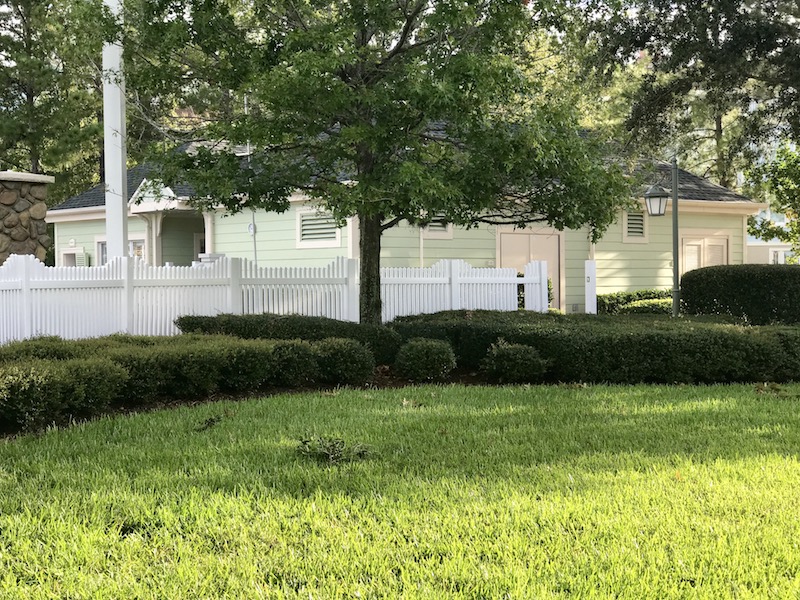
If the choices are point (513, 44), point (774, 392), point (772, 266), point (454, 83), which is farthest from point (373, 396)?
point (772, 266)

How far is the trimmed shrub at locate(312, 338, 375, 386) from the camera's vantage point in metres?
8.24

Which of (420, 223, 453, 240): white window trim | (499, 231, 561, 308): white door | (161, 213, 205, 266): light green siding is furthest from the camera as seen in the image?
(161, 213, 205, 266): light green siding

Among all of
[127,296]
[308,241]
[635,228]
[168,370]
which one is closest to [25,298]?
[127,296]

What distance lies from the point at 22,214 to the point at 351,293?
4595 millimetres

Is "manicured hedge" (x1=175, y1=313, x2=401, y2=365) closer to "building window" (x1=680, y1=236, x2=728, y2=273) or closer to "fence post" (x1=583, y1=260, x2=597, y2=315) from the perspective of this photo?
"fence post" (x1=583, y1=260, x2=597, y2=315)

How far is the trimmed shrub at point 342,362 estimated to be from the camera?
824cm

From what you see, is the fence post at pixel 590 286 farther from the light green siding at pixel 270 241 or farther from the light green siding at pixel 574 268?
the light green siding at pixel 270 241

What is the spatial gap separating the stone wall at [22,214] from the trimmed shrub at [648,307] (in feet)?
36.8

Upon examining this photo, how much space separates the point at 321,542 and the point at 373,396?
3999mm

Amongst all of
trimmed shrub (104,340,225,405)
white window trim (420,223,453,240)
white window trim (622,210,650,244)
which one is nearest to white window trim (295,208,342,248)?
white window trim (420,223,453,240)

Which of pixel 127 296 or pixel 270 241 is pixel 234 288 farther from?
pixel 270 241

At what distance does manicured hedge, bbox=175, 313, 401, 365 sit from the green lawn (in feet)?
9.85

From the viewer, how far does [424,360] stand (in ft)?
28.5

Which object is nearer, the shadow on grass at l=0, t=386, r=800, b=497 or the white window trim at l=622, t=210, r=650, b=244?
the shadow on grass at l=0, t=386, r=800, b=497
